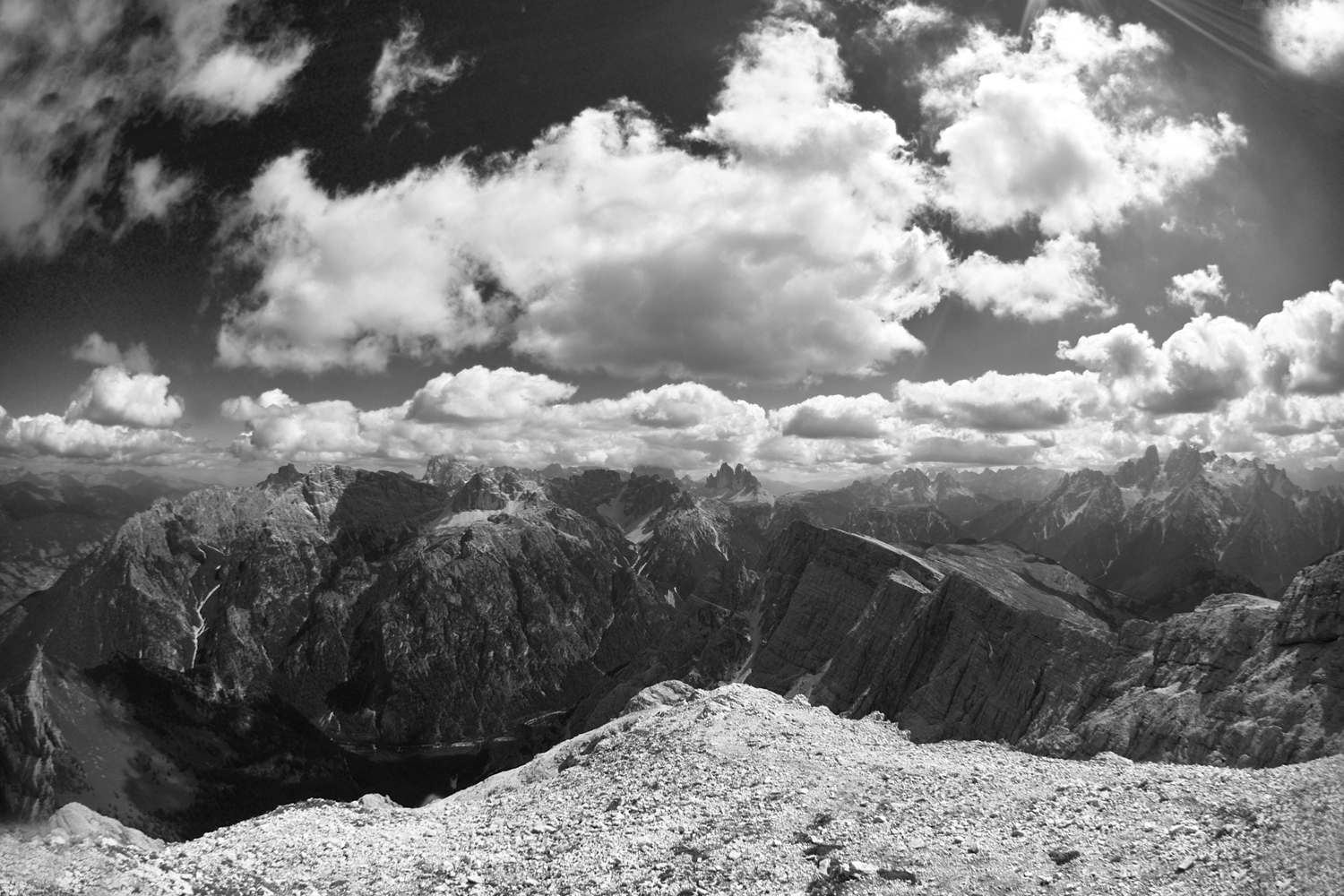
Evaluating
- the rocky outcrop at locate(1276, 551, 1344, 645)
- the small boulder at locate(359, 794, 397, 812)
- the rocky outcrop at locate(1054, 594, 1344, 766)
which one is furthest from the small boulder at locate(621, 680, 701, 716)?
the rocky outcrop at locate(1276, 551, 1344, 645)

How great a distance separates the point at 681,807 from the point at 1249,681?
42.4m

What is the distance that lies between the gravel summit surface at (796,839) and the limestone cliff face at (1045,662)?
2197cm

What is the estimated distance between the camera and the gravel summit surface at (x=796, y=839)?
1859 centimetres

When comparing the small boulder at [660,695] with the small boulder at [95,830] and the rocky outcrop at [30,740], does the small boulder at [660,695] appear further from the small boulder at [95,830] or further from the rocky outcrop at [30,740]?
the rocky outcrop at [30,740]

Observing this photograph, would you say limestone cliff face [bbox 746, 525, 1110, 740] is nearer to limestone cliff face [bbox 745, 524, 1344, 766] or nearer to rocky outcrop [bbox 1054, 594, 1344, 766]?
limestone cliff face [bbox 745, 524, 1344, 766]

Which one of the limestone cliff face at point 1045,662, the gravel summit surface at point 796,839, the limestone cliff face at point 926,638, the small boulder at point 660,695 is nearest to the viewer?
the gravel summit surface at point 796,839

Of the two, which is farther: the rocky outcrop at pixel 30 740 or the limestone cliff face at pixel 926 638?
the limestone cliff face at pixel 926 638

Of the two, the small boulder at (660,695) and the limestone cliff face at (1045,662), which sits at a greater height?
the limestone cliff face at (1045,662)

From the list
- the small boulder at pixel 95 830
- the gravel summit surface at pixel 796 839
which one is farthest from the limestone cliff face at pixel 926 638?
the small boulder at pixel 95 830

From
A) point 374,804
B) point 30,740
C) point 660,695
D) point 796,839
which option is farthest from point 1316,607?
point 30,740

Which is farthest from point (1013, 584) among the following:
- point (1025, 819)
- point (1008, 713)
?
point (1025, 819)

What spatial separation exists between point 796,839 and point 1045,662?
2653 inches

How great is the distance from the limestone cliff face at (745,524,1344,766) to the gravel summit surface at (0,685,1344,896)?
22.0 metres

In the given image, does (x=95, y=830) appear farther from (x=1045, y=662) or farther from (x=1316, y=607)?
(x=1045, y=662)
